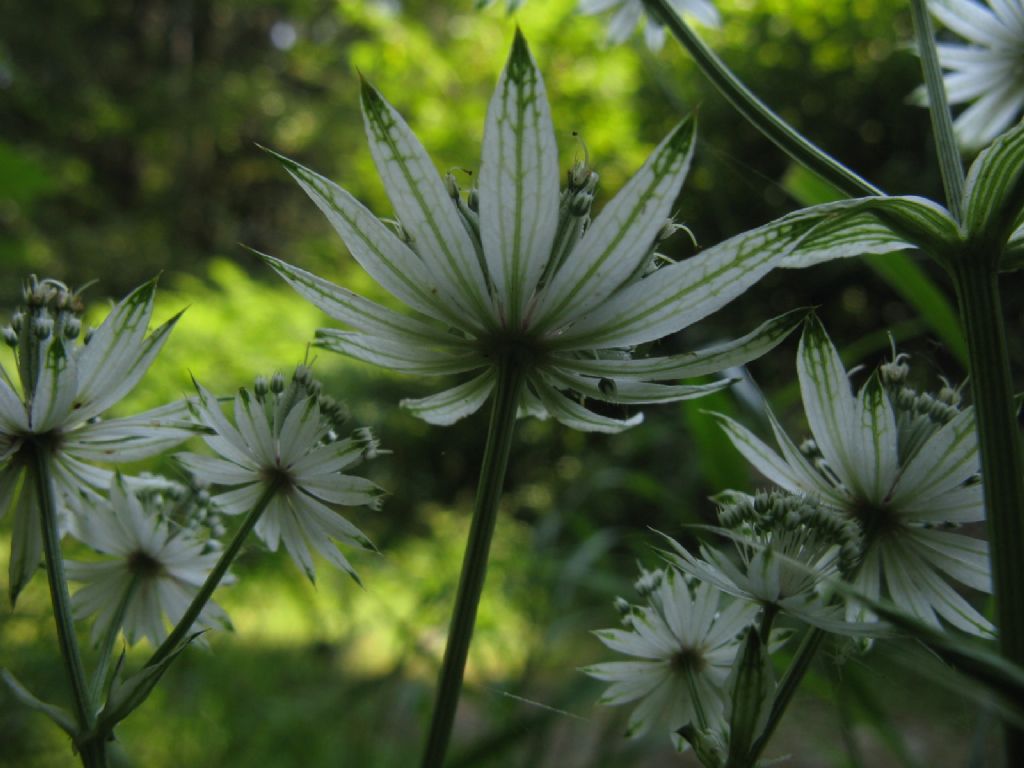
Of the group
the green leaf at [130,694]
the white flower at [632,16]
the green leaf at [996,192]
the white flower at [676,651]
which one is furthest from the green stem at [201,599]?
the white flower at [632,16]

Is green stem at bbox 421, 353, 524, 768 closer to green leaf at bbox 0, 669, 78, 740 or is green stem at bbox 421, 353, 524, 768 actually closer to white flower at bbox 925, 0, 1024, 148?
green leaf at bbox 0, 669, 78, 740

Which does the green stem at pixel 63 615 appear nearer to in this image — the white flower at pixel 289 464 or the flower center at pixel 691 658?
the white flower at pixel 289 464

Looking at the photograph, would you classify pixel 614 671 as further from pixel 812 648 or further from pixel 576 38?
pixel 576 38

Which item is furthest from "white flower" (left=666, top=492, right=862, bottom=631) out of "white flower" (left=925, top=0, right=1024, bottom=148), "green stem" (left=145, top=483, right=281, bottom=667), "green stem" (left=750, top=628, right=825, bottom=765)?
"white flower" (left=925, top=0, right=1024, bottom=148)

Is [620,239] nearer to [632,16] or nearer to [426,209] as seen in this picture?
[426,209]

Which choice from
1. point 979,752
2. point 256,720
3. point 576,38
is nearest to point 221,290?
point 576,38

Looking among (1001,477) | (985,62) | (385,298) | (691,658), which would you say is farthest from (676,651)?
(385,298)
